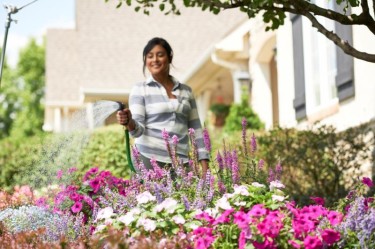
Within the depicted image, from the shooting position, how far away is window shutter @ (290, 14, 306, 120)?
1014 cm

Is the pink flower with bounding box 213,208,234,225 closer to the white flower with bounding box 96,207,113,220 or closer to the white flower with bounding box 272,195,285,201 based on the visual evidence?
the white flower with bounding box 272,195,285,201

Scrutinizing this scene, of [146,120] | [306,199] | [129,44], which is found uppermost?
[129,44]

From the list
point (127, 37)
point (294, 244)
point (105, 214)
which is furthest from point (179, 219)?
point (127, 37)

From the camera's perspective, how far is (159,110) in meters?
5.19

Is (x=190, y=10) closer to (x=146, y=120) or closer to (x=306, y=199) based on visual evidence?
(x=306, y=199)

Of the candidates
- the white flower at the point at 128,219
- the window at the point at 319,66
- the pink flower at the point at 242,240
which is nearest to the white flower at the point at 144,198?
the white flower at the point at 128,219

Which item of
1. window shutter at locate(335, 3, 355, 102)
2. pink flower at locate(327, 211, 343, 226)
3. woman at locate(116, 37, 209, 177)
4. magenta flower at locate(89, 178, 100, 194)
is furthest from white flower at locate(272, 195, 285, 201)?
window shutter at locate(335, 3, 355, 102)

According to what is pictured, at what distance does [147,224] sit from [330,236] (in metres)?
0.93

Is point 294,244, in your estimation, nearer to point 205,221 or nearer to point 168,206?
point 205,221

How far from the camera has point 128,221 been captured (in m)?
3.71

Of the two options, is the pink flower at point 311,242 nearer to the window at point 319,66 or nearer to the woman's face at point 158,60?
the woman's face at point 158,60

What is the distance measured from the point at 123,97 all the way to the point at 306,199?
14668mm

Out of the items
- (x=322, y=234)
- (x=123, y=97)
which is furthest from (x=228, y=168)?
(x=123, y=97)

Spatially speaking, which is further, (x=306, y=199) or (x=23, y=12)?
(x=306, y=199)
